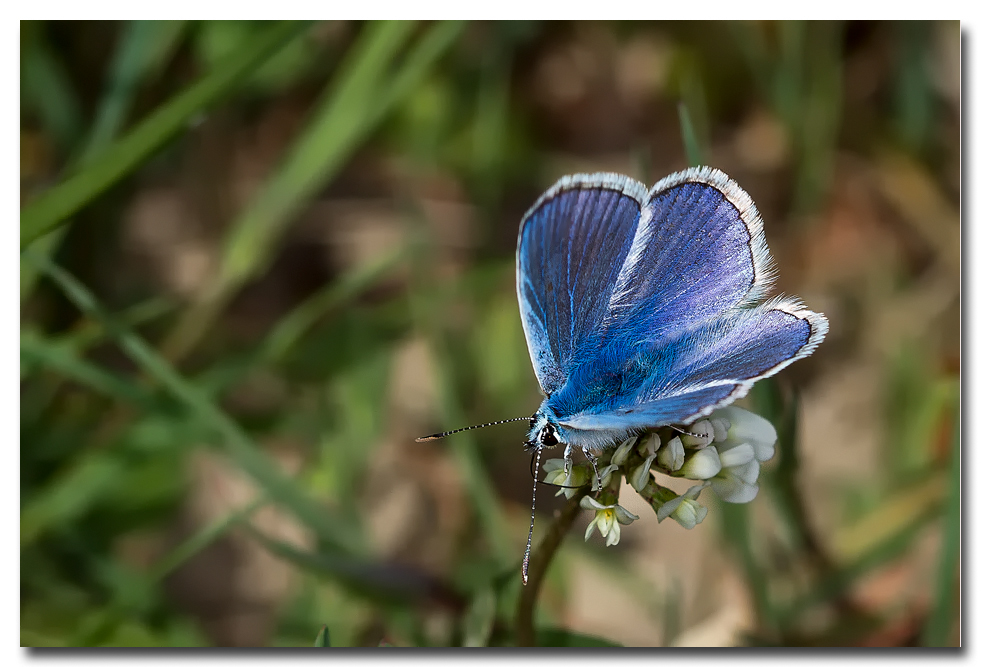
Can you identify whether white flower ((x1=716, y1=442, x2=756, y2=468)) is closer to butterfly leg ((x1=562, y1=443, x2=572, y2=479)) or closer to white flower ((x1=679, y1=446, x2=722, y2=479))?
white flower ((x1=679, y1=446, x2=722, y2=479))

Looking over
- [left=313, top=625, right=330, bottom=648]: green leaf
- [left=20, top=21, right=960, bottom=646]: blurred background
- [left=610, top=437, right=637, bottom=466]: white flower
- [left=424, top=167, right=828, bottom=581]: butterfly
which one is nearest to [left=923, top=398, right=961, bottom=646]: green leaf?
[left=20, top=21, right=960, bottom=646]: blurred background

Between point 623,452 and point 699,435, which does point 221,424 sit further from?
point 699,435

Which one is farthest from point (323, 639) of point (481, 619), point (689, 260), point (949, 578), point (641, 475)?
point (949, 578)

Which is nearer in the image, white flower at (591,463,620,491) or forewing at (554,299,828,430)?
forewing at (554,299,828,430)

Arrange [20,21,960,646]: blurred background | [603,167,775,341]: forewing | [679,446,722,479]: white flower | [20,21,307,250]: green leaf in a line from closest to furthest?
1. [679,446,722,479]: white flower
2. [603,167,775,341]: forewing
3. [20,21,307,250]: green leaf
4. [20,21,960,646]: blurred background

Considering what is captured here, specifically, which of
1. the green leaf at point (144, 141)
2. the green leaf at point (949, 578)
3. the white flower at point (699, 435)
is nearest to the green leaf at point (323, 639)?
the white flower at point (699, 435)
